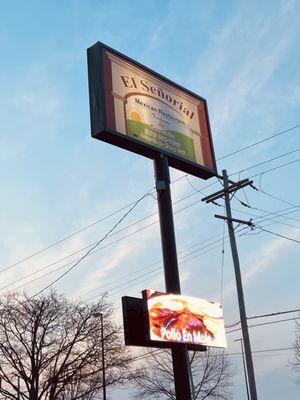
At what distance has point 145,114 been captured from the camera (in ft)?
41.4

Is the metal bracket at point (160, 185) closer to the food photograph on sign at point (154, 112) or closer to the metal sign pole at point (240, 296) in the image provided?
the food photograph on sign at point (154, 112)

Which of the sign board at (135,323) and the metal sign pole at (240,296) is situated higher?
the metal sign pole at (240,296)

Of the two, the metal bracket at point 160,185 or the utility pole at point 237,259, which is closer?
the metal bracket at point 160,185

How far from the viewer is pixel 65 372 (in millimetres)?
34906

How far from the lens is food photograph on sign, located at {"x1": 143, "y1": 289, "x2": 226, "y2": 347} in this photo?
9805 mm

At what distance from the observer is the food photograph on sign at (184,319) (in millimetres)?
9805

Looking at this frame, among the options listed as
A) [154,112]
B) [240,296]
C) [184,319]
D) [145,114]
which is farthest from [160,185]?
[240,296]

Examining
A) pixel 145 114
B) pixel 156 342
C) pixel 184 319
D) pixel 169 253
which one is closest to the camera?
pixel 156 342

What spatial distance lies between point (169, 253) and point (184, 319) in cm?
151

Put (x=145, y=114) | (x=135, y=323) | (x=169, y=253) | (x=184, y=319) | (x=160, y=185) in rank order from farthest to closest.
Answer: (x=145, y=114) → (x=160, y=185) → (x=169, y=253) → (x=184, y=319) → (x=135, y=323)

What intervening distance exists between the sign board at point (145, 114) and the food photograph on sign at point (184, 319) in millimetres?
3699

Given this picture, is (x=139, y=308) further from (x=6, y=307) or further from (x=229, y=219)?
(x=6, y=307)

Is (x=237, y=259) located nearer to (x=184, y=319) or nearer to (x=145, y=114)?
(x=145, y=114)

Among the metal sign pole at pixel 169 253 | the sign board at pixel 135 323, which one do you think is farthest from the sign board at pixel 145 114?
the sign board at pixel 135 323
